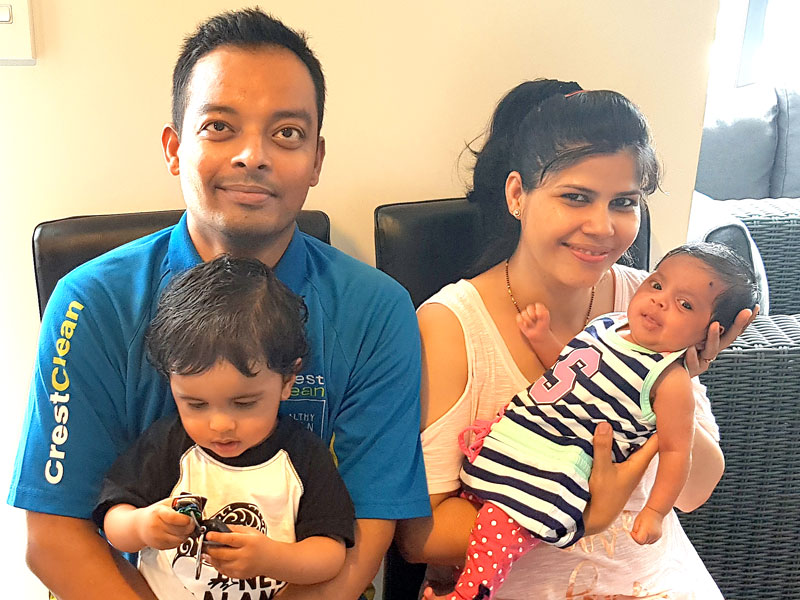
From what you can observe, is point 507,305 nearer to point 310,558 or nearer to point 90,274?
point 310,558

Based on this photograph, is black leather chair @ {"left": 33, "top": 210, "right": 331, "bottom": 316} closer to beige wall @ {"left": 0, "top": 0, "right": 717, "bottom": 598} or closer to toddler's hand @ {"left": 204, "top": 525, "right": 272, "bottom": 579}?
beige wall @ {"left": 0, "top": 0, "right": 717, "bottom": 598}

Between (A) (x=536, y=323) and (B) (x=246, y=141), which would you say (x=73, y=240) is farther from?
(A) (x=536, y=323)

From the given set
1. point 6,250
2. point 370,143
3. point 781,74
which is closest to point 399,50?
point 370,143

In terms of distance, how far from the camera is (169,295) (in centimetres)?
102

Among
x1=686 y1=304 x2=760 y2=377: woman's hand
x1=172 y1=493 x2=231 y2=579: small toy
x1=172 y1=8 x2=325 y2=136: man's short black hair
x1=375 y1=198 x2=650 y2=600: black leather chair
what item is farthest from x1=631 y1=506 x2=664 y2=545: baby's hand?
x1=172 y1=8 x2=325 y2=136: man's short black hair

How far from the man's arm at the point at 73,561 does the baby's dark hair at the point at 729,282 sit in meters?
0.92

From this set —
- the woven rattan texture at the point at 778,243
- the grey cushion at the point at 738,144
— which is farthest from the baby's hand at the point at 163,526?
the grey cushion at the point at 738,144

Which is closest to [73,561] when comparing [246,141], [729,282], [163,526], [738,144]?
[163,526]

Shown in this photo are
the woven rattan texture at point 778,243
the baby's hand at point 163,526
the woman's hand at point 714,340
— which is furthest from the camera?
the woven rattan texture at point 778,243

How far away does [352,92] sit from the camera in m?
1.50

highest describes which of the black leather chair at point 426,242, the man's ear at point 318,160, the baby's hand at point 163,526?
the man's ear at point 318,160

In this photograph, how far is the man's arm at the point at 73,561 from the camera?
103 centimetres

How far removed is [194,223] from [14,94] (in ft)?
1.73

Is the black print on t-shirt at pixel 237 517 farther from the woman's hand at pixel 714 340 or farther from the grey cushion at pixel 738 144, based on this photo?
the grey cushion at pixel 738 144
